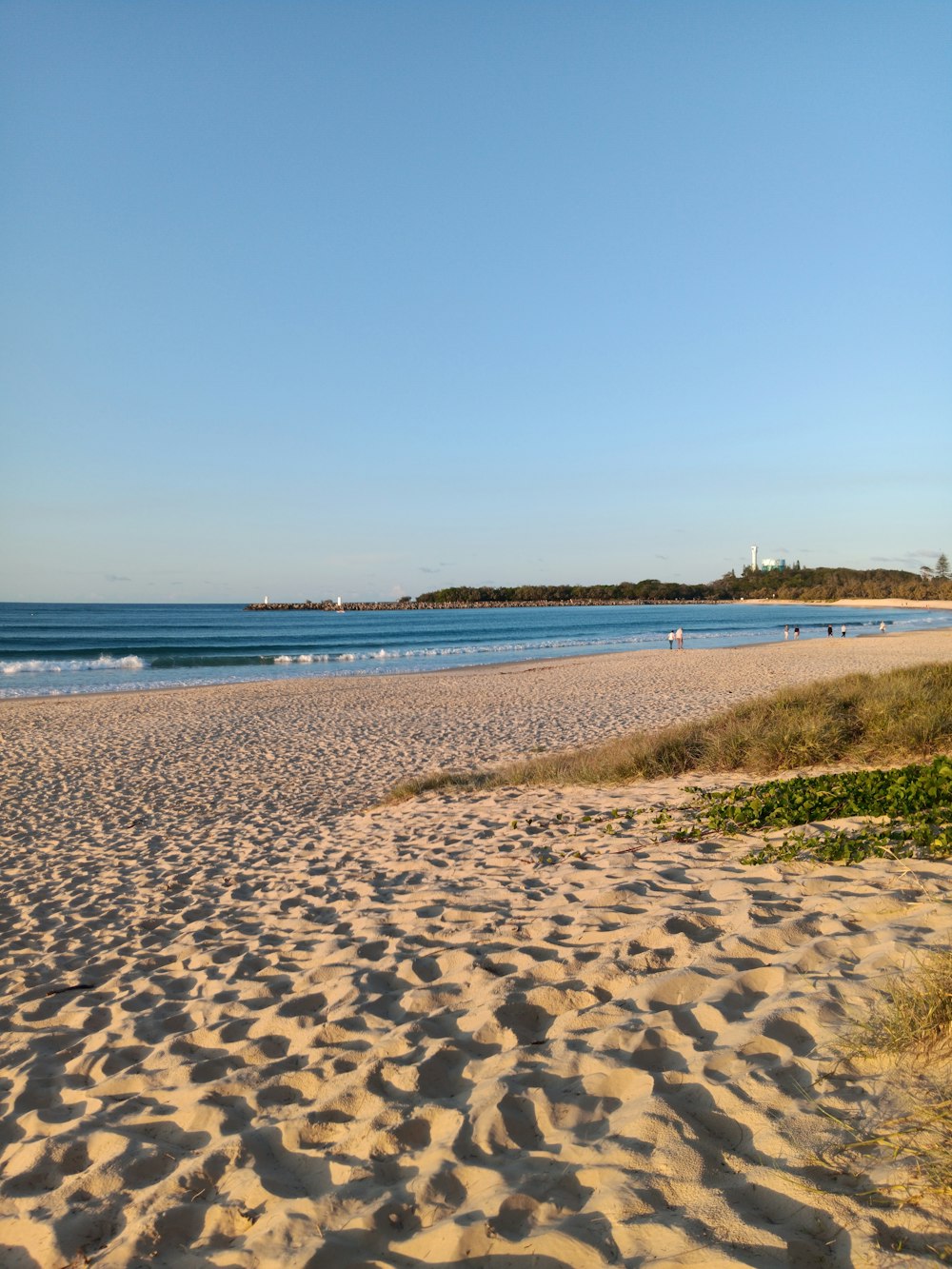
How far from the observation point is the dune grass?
29.9 feet

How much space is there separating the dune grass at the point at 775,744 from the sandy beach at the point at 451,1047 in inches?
55.8

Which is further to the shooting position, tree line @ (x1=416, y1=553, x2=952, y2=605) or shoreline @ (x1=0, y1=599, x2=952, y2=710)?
tree line @ (x1=416, y1=553, x2=952, y2=605)

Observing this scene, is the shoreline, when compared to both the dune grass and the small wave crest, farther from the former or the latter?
the dune grass

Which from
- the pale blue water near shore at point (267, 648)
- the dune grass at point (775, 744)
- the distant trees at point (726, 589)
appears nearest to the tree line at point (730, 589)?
the distant trees at point (726, 589)

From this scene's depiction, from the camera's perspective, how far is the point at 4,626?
68625mm

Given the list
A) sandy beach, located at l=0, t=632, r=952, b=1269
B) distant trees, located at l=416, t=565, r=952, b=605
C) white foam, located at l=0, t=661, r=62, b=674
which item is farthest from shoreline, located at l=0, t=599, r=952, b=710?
distant trees, located at l=416, t=565, r=952, b=605

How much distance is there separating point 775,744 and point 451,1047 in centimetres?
688

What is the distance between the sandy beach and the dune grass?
142 centimetres

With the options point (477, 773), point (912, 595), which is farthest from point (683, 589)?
point (477, 773)

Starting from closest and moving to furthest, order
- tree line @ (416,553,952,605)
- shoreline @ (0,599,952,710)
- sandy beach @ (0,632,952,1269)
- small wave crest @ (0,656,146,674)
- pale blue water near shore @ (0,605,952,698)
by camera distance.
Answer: sandy beach @ (0,632,952,1269) < shoreline @ (0,599,952,710) < pale blue water near shore @ (0,605,952,698) < small wave crest @ (0,656,146,674) < tree line @ (416,553,952,605)

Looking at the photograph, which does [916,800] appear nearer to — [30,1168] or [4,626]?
[30,1168]

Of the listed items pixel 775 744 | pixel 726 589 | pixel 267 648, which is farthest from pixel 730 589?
pixel 775 744

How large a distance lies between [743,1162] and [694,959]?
5.05ft

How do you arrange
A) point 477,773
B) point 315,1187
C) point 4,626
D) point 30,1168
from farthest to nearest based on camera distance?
point 4,626
point 477,773
point 30,1168
point 315,1187
